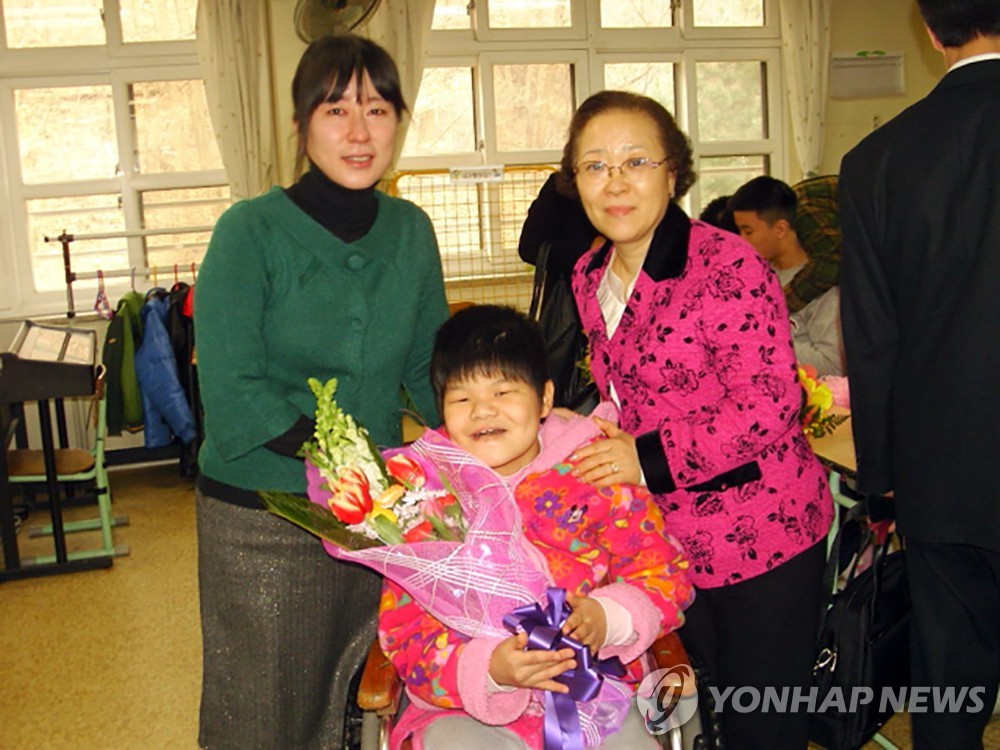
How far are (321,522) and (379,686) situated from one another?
0.31 meters

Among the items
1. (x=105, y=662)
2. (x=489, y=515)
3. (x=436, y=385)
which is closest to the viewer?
(x=489, y=515)

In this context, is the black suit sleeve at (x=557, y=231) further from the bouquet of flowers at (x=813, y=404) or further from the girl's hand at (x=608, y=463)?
the girl's hand at (x=608, y=463)

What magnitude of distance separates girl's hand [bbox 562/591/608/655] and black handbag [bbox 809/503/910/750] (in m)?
0.89

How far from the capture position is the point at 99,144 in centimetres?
627

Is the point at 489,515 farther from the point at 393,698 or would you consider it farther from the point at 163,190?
the point at 163,190

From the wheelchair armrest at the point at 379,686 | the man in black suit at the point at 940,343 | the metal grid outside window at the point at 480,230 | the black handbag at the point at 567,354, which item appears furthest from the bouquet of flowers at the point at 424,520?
the metal grid outside window at the point at 480,230

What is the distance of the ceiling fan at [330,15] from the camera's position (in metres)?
4.54

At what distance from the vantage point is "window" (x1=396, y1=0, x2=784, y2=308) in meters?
6.15

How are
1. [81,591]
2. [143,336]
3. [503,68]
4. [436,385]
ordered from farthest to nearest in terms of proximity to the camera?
[503,68] < [143,336] < [81,591] < [436,385]

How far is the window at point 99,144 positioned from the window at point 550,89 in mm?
1409

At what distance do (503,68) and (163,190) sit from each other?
2.34 m

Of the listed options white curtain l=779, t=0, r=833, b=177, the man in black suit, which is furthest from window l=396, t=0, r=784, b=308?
the man in black suit

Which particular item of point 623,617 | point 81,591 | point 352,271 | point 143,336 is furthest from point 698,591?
point 143,336

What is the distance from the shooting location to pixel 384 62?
5.80 feet
